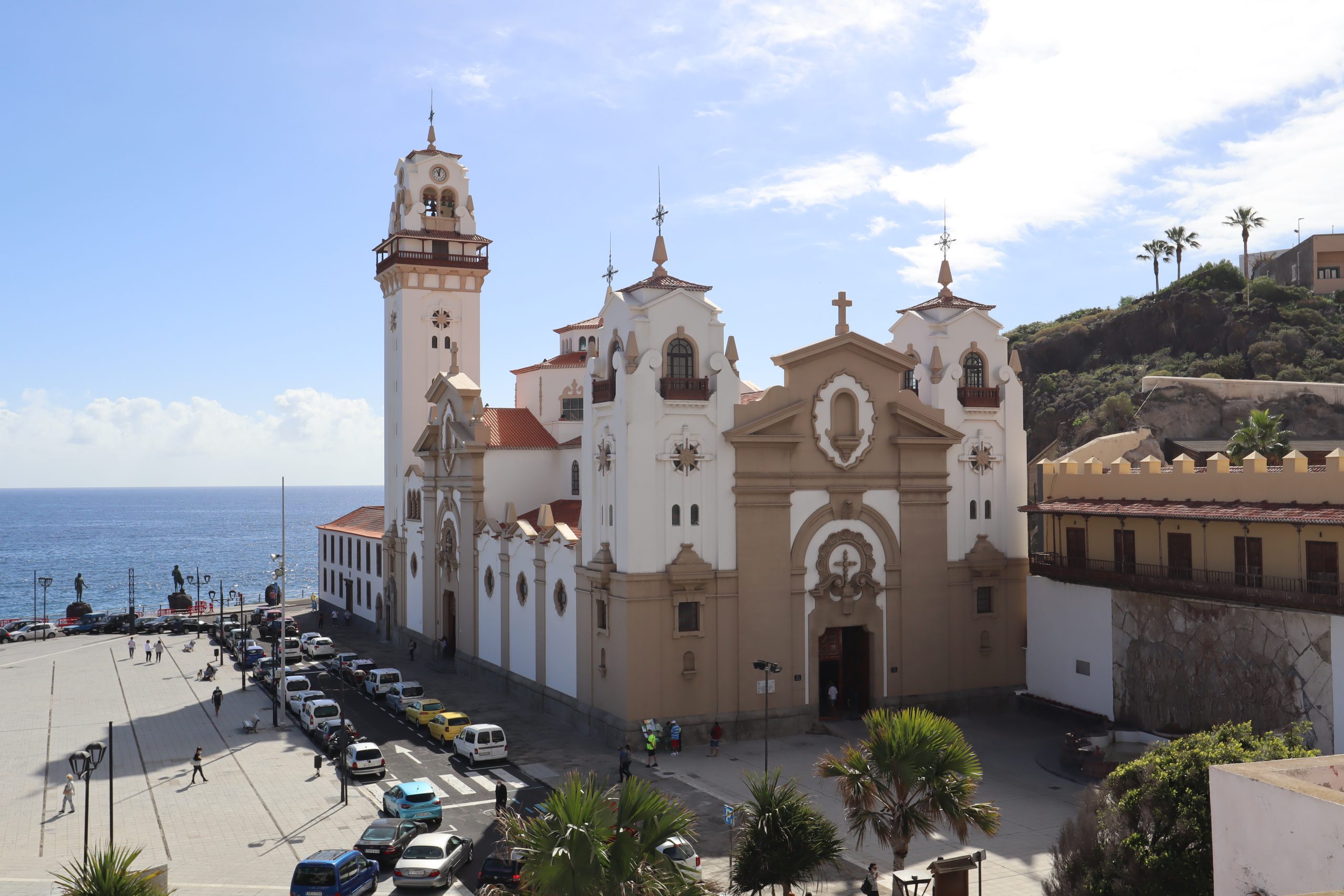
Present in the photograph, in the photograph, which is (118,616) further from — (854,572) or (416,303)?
(854,572)

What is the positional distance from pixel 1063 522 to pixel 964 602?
5.04m

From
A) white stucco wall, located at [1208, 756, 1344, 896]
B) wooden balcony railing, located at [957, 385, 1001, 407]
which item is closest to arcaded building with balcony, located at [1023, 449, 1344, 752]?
wooden balcony railing, located at [957, 385, 1001, 407]

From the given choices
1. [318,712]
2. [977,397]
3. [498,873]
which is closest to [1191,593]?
[977,397]

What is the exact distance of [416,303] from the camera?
60.6 metres

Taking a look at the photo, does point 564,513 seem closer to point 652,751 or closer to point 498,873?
point 652,751

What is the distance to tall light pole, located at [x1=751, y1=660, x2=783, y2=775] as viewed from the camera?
33.6m

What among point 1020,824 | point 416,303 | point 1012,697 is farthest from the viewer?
point 416,303

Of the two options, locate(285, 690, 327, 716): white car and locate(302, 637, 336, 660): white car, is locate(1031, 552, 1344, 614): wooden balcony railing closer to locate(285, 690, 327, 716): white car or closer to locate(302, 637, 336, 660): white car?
locate(285, 690, 327, 716): white car

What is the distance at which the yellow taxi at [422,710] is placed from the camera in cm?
3997

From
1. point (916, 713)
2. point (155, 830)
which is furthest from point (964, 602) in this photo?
point (155, 830)

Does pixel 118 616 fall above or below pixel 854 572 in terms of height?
below

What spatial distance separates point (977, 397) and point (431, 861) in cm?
2848

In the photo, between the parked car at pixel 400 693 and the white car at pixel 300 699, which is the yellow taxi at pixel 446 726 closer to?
the parked car at pixel 400 693

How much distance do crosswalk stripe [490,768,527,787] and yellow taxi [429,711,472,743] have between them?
3386 millimetres
